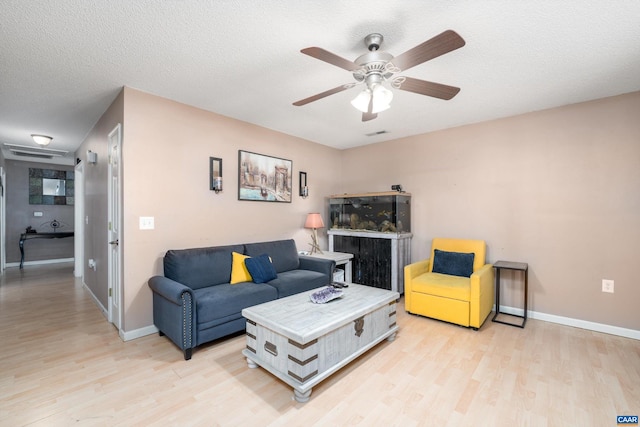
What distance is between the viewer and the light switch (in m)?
2.74

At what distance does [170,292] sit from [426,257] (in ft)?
11.0

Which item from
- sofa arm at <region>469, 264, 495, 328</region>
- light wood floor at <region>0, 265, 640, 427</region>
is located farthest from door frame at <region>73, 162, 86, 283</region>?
sofa arm at <region>469, 264, 495, 328</region>

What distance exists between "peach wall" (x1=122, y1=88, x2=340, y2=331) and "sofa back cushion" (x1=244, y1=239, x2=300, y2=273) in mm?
253

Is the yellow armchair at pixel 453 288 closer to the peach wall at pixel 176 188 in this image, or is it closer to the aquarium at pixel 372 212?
the aquarium at pixel 372 212

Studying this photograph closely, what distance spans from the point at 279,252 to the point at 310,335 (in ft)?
6.38

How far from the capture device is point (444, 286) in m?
3.05

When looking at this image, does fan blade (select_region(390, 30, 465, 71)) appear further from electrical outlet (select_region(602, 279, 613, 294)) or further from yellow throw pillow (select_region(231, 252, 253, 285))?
electrical outlet (select_region(602, 279, 613, 294))

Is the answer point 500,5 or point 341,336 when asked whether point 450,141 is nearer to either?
point 500,5

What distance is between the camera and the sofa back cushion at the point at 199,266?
272 centimetres

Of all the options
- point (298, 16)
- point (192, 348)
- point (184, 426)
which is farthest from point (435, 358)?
point (298, 16)

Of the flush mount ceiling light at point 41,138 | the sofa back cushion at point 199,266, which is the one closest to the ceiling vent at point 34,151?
the flush mount ceiling light at point 41,138

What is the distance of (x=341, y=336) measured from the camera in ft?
6.86

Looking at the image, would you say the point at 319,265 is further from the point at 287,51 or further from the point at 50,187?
the point at 50,187

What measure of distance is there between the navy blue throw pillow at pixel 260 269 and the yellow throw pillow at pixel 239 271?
6cm
